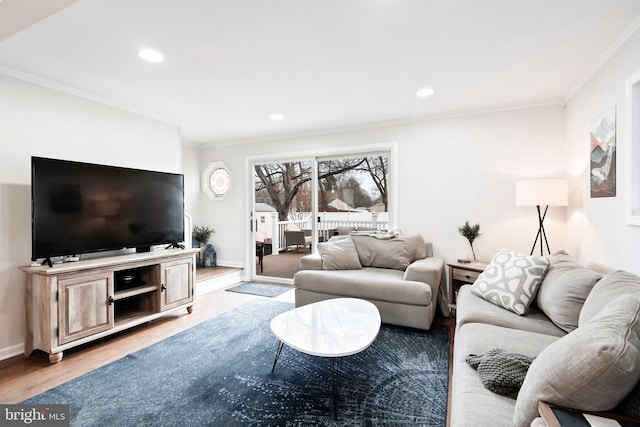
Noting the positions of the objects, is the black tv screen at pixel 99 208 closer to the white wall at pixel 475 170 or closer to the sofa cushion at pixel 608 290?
the white wall at pixel 475 170

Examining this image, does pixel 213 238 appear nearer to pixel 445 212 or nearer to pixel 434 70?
pixel 445 212

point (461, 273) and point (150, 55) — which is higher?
point (150, 55)

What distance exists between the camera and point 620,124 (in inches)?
79.6

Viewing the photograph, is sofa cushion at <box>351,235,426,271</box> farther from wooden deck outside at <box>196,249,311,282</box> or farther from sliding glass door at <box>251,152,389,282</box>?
wooden deck outside at <box>196,249,311,282</box>

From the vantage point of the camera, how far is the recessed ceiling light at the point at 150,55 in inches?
86.0

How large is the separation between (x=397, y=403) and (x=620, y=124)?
2.39 metres

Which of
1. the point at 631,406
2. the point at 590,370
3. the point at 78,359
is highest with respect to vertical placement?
the point at 590,370

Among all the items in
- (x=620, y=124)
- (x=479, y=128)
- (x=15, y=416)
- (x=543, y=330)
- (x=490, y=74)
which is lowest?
(x=15, y=416)

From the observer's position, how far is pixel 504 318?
6.55 feet

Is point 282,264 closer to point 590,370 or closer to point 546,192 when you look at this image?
point 546,192

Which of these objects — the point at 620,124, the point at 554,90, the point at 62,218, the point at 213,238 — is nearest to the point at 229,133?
the point at 213,238

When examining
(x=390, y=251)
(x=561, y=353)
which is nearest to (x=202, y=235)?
(x=390, y=251)

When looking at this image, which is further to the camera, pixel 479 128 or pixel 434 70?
pixel 479 128

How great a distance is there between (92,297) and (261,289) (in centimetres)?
217
